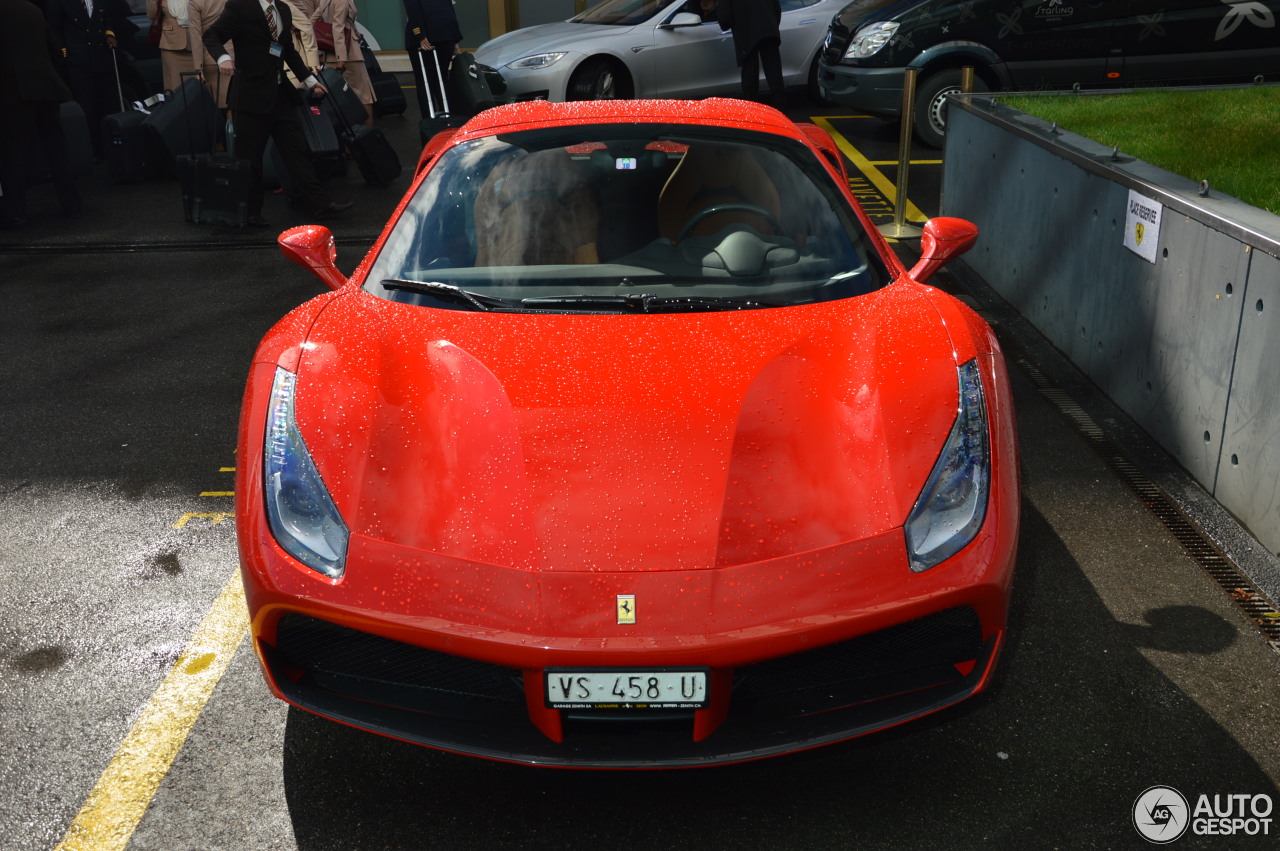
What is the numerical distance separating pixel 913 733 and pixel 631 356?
115 cm

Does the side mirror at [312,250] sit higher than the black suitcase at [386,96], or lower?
higher

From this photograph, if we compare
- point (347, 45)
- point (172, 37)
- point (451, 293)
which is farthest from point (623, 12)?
point (451, 293)

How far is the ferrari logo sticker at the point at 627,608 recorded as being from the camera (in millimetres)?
2312

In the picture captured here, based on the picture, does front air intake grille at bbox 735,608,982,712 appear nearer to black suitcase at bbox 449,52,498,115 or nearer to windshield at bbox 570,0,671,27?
black suitcase at bbox 449,52,498,115

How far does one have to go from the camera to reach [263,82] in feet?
26.8

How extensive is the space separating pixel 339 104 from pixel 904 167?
451cm

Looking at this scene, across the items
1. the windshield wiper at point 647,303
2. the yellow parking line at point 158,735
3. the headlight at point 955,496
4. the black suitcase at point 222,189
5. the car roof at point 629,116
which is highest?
the car roof at point 629,116

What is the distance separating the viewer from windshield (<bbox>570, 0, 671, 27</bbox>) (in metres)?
12.7

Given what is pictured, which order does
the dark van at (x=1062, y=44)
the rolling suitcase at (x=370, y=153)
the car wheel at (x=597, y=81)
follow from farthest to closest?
the car wheel at (x=597, y=81) < the dark van at (x=1062, y=44) < the rolling suitcase at (x=370, y=153)

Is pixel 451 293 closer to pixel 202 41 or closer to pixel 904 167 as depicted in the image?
pixel 904 167

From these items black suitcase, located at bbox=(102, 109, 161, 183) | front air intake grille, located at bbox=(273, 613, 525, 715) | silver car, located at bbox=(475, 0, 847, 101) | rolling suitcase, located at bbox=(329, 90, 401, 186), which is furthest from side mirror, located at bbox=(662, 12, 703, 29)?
front air intake grille, located at bbox=(273, 613, 525, 715)

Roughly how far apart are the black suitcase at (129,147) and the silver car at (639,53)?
3.43m

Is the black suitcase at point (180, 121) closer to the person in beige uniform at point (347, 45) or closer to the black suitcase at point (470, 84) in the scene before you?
the person in beige uniform at point (347, 45)

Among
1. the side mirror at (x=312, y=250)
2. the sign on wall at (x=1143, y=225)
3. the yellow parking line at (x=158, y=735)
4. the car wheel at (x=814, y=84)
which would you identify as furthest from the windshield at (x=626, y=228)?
the car wheel at (x=814, y=84)
